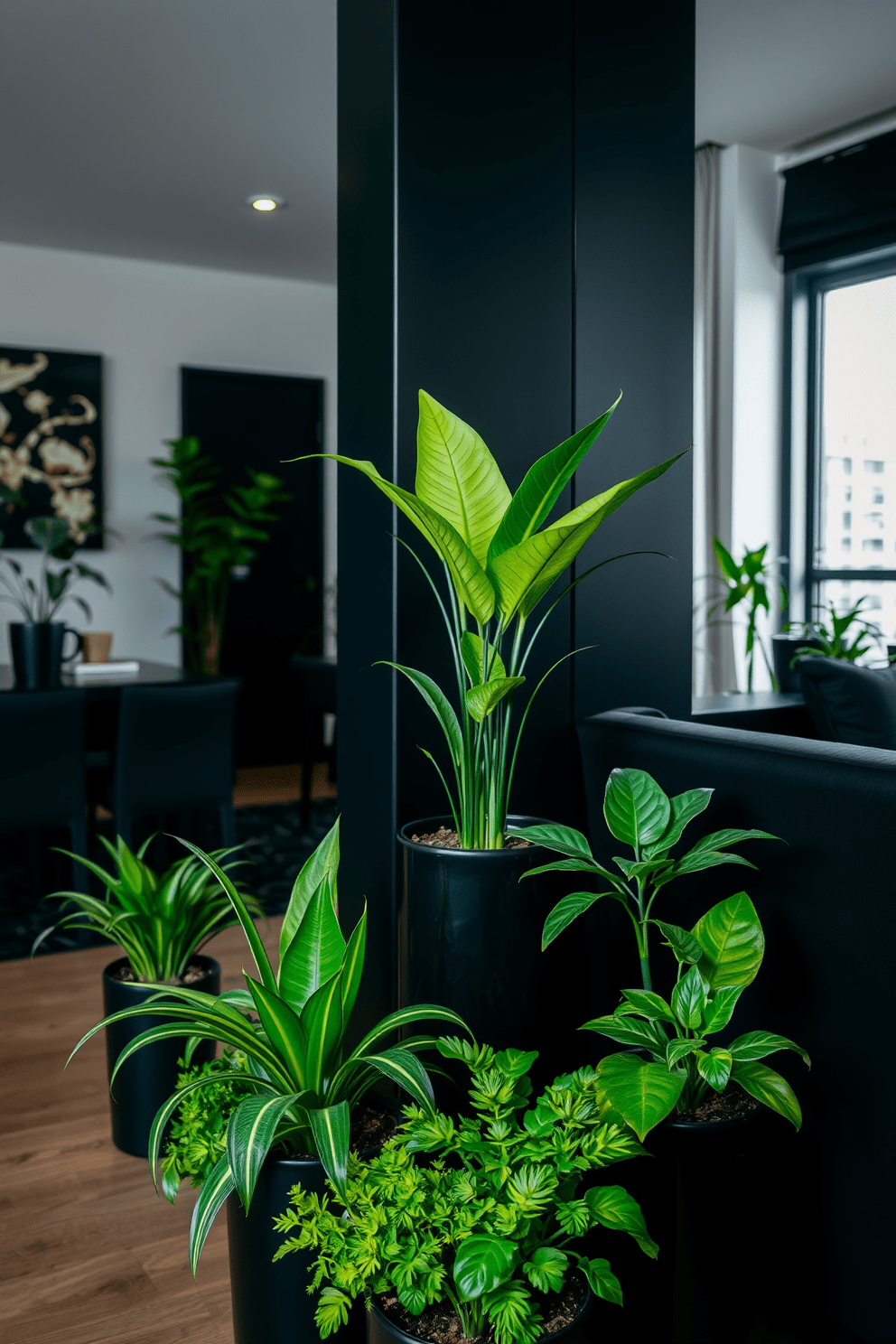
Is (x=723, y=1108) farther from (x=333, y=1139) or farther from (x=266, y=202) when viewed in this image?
(x=266, y=202)

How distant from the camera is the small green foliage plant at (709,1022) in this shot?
1.29 meters

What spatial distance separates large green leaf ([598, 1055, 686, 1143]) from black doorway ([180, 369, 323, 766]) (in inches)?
208

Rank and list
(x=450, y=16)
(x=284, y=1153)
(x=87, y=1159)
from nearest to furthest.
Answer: (x=284, y=1153) < (x=450, y=16) < (x=87, y=1159)

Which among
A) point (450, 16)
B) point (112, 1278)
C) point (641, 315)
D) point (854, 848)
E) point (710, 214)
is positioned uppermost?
point (710, 214)

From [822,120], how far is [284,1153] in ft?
13.9

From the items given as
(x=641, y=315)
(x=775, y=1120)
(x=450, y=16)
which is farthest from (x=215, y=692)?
(x=775, y=1120)

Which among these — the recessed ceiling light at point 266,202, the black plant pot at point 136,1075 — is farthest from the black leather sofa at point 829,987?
the recessed ceiling light at point 266,202

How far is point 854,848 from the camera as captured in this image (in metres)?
1.42

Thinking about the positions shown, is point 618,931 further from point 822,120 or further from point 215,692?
point 822,120

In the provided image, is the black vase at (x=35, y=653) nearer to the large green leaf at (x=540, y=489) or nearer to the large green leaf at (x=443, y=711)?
the large green leaf at (x=443, y=711)

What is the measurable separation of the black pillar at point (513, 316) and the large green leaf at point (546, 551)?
1.18ft

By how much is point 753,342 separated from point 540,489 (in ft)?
12.0

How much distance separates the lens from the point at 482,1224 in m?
1.13

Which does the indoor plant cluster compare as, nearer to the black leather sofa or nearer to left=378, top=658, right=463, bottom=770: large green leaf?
left=378, top=658, right=463, bottom=770: large green leaf
